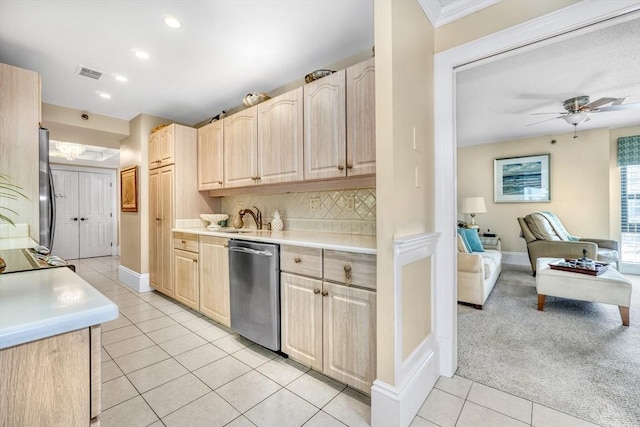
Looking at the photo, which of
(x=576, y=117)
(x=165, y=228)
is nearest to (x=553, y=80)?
(x=576, y=117)

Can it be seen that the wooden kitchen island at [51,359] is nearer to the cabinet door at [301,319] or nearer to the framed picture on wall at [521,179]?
the cabinet door at [301,319]

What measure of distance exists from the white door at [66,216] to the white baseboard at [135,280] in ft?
10.8

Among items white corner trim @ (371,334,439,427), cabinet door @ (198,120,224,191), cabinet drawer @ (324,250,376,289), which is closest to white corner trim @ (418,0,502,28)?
cabinet drawer @ (324,250,376,289)

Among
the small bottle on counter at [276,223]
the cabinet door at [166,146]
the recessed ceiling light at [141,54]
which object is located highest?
the recessed ceiling light at [141,54]

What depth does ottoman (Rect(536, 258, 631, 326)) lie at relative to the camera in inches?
103

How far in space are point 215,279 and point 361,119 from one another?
192cm

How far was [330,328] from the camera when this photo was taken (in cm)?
175

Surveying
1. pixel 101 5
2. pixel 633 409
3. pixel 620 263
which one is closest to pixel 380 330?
pixel 633 409

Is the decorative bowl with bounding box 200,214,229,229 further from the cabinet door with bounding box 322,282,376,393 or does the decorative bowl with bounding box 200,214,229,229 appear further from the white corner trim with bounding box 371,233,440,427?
the white corner trim with bounding box 371,233,440,427

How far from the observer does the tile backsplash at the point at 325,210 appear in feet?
7.68

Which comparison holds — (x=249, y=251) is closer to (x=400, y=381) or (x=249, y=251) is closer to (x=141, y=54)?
(x=400, y=381)

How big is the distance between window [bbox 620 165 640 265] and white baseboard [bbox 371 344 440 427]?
17.6 feet

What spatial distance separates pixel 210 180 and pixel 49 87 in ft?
6.17

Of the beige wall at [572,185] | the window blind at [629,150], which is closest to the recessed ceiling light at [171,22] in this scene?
the beige wall at [572,185]
